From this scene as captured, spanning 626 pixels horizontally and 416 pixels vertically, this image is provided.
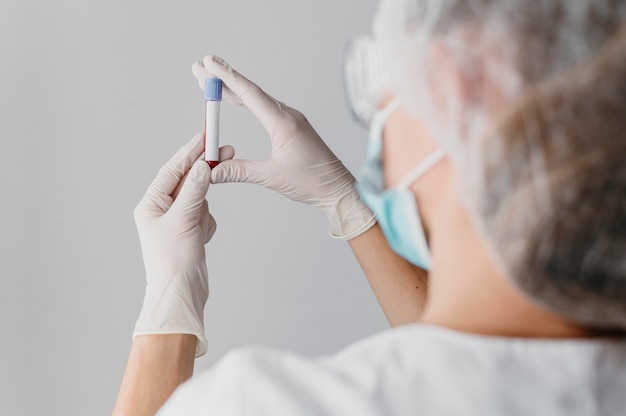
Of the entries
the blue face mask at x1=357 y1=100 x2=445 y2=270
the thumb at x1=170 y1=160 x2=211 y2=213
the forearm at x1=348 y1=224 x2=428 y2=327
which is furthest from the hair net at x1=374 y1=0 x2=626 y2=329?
the thumb at x1=170 y1=160 x2=211 y2=213

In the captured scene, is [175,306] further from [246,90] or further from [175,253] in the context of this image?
[246,90]

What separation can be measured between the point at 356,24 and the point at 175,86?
484 millimetres

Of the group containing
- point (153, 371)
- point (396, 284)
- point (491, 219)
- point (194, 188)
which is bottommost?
point (396, 284)

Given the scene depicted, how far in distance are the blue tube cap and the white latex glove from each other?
0.40ft

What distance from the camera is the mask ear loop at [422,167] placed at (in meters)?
0.79

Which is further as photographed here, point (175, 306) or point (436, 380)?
point (175, 306)

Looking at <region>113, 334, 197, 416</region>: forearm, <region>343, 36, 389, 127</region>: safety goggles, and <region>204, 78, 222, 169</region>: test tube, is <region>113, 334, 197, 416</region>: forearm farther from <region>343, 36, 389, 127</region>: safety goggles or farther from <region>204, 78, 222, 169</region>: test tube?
<region>343, 36, 389, 127</region>: safety goggles

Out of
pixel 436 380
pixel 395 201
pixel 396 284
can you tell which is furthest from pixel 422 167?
pixel 396 284

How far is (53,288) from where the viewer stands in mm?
1772

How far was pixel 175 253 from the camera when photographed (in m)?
1.42

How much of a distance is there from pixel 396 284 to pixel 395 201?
0.56 metres

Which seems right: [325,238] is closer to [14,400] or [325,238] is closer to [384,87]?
[14,400]

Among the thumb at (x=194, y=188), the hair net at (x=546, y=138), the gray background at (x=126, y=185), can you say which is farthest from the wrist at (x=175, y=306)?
the hair net at (x=546, y=138)

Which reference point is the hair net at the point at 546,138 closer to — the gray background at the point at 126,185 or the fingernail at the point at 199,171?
the fingernail at the point at 199,171
